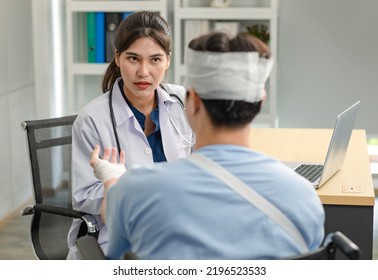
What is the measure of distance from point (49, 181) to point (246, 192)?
159 centimetres

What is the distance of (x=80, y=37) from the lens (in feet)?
17.2

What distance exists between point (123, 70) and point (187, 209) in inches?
46.4

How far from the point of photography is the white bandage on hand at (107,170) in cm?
204

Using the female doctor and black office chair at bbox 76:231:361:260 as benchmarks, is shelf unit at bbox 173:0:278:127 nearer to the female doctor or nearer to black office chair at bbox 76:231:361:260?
the female doctor

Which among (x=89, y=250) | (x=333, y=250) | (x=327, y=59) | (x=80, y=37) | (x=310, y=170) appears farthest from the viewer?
(x=327, y=59)

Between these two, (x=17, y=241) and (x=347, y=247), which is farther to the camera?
(x=17, y=241)

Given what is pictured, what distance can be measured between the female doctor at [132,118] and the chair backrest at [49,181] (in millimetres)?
255

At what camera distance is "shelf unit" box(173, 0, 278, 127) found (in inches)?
197

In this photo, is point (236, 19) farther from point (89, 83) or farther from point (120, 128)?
point (120, 128)

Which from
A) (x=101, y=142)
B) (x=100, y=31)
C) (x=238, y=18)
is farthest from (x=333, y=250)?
(x=100, y=31)

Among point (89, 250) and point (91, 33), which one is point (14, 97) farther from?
point (89, 250)

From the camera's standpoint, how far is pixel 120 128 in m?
2.63

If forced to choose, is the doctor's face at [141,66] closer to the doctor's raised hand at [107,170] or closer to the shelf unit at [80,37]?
the doctor's raised hand at [107,170]
